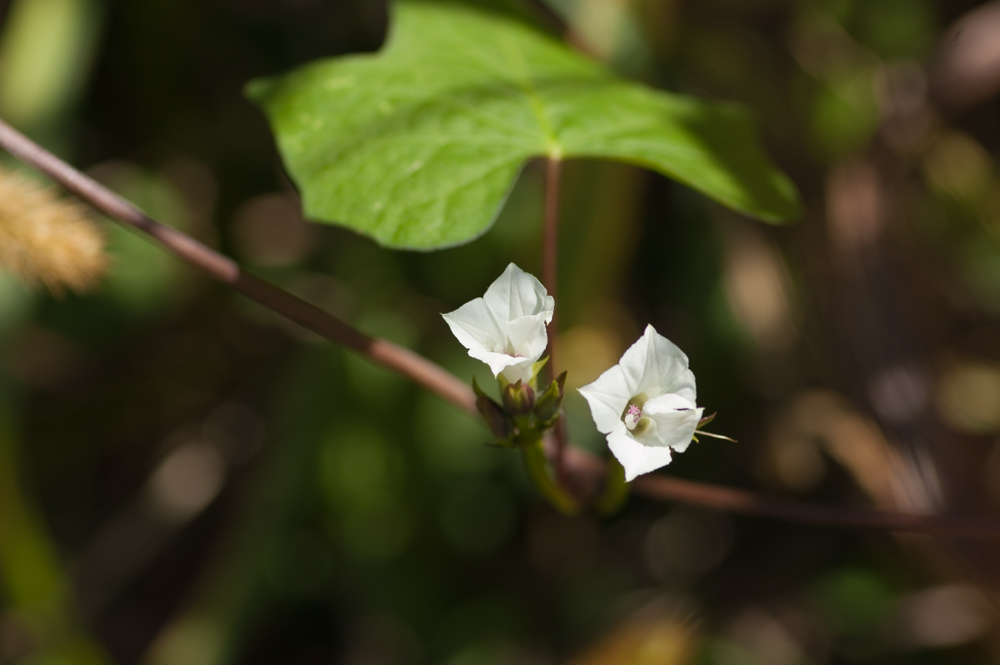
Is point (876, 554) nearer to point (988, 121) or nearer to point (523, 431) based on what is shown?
point (988, 121)

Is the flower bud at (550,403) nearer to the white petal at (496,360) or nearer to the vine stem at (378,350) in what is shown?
the white petal at (496,360)

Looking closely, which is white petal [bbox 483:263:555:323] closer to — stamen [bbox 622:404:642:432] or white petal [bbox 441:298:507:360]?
white petal [bbox 441:298:507:360]

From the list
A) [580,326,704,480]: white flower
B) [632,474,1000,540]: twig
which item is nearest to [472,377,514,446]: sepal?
[580,326,704,480]: white flower

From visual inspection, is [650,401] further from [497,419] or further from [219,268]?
[219,268]

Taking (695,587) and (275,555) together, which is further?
(695,587)

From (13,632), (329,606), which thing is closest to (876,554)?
(329,606)

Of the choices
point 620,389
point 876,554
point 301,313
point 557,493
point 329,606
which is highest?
point 620,389

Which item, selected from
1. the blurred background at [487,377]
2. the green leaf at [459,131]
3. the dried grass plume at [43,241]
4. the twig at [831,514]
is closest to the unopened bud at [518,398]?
the green leaf at [459,131]
